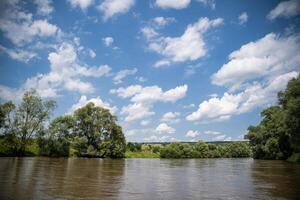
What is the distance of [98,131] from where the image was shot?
8056 cm

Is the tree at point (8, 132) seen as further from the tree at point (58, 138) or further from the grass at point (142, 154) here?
the grass at point (142, 154)

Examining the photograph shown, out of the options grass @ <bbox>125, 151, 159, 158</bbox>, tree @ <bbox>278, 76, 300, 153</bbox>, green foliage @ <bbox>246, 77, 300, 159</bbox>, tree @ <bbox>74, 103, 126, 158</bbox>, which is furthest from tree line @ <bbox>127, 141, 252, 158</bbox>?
tree @ <bbox>278, 76, 300, 153</bbox>

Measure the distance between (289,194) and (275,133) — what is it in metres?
65.4

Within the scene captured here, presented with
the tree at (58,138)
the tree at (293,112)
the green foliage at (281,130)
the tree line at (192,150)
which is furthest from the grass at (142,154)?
the tree at (293,112)

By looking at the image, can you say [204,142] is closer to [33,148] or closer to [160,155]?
[160,155]

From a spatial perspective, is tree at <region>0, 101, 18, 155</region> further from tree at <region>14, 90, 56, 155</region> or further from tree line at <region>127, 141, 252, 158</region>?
tree line at <region>127, 141, 252, 158</region>

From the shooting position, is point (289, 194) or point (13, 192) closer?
point (13, 192)

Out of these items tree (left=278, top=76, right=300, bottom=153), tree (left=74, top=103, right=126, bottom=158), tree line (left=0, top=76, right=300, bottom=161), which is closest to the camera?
tree (left=278, top=76, right=300, bottom=153)

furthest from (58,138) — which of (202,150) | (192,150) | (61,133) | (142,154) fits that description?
(202,150)

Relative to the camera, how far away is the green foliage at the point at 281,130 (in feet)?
152

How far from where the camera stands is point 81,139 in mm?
76875

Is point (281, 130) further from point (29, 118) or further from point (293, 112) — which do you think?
point (29, 118)

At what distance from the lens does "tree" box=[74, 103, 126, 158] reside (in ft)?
262

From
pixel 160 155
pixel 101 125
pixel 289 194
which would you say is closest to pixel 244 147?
pixel 160 155
